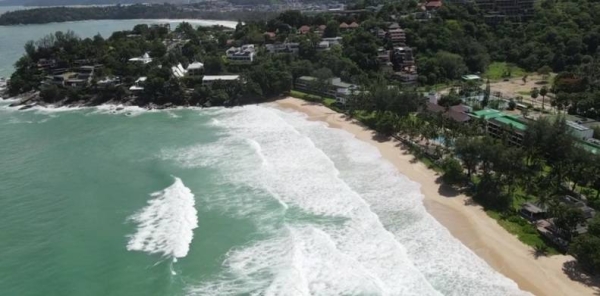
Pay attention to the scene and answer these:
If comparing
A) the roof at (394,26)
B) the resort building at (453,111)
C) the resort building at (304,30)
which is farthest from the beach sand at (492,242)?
the resort building at (304,30)

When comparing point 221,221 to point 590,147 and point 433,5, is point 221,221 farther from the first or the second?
point 433,5

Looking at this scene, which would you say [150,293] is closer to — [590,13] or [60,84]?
[60,84]

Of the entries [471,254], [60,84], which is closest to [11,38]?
[60,84]

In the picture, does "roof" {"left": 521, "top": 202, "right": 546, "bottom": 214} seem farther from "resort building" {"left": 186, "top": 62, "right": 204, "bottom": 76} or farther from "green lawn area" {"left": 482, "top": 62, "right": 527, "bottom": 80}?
"resort building" {"left": 186, "top": 62, "right": 204, "bottom": 76}

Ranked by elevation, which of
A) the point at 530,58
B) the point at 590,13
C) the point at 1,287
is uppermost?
the point at 590,13

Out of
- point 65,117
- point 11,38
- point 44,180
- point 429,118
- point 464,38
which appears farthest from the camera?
point 11,38

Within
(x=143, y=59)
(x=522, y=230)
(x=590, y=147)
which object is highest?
(x=143, y=59)

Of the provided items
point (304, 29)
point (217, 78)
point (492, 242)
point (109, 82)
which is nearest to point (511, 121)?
point (492, 242)
